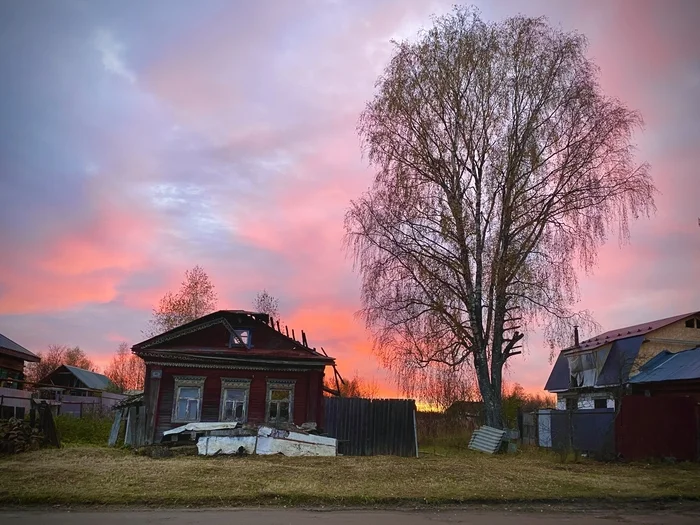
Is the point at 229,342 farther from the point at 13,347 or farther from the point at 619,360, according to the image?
the point at 619,360

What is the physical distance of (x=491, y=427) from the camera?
27.6m

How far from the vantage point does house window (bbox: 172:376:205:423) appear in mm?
26797

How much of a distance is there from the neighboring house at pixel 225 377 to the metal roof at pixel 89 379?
131 feet

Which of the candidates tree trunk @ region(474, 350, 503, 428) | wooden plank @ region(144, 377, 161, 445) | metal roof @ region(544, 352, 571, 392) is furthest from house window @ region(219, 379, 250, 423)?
metal roof @ region(544, 352, 571, 392)

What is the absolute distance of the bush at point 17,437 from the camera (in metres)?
21.9

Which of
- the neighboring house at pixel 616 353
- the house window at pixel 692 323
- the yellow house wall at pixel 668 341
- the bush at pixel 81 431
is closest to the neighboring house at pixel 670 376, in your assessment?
the yellow house wall at pixel 668 341

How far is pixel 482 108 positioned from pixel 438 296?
8.55 metres

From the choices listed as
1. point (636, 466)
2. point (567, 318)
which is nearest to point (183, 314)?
point (567, 318)

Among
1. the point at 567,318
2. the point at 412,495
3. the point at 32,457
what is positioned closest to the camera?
the point at 412,495

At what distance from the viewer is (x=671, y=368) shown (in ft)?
91.3

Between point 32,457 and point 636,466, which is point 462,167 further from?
point 32,457

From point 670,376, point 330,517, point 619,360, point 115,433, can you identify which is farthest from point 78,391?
point 330,517

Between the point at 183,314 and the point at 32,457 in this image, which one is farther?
the point at 183,314

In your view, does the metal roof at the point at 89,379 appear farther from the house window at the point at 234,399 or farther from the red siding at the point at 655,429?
the red siding at the point at 655,429
